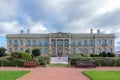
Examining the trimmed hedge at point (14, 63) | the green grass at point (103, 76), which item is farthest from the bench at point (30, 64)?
the green grass at point (103, 76)

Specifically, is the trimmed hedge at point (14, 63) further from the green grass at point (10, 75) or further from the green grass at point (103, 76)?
the green grass at point (103, 76)

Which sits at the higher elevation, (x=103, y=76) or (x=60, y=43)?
(x=60, y=43)

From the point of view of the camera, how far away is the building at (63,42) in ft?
271

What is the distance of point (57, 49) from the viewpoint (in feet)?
273

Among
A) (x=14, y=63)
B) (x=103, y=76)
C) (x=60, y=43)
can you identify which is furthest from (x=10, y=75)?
(x=60, y=43)

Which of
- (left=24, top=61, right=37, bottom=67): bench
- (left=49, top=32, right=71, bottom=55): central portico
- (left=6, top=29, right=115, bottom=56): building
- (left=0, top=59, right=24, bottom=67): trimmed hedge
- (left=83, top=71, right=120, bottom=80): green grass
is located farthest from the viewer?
(left=6, top=29, right=115, bottom=56): building

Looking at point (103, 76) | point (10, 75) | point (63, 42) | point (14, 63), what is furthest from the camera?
point (63, 42)

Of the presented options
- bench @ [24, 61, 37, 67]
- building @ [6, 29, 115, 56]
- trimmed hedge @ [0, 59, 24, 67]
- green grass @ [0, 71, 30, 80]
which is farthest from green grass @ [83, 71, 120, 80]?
building @ [6, 29, 115, 56]

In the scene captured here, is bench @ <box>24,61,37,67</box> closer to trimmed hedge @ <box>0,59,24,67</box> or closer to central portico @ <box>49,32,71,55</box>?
trimmed hedge @ <box>0,59,24,67</box>

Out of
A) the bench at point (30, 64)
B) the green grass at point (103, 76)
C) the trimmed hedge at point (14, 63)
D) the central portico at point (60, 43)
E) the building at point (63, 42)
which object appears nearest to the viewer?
the green grass at point (103, 76)

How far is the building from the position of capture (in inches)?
3250

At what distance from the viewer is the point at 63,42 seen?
8262 centimetres

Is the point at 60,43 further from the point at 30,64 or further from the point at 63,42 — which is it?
the point at 30,64

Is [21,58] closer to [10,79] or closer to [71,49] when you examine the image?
[10,79]
